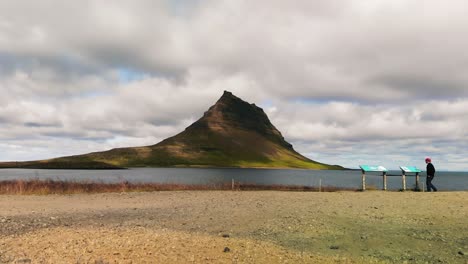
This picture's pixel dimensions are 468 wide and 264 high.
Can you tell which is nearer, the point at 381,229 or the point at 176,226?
the point at 381,229

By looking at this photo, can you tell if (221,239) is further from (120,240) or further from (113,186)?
(113,186)

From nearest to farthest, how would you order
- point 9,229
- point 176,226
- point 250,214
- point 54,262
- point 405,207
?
point 54,262 < point 9,229 < point 176,226 < point 250,214 < point 405,207

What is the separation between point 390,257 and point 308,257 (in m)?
3.24

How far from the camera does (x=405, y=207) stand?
29031mm

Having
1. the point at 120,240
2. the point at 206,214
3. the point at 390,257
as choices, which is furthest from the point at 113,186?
the point at 390,257

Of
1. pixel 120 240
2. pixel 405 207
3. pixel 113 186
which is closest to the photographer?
pixel 120 240

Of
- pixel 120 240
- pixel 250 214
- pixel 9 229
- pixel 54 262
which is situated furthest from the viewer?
pixel 250 214

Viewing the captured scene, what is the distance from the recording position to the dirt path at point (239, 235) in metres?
14.6

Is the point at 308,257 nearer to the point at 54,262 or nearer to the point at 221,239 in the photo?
the point at 221,239

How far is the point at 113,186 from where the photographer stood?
2031 inches

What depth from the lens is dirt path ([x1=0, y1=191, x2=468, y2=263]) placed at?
48.0 feet

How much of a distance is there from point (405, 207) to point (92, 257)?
2364 centimetres

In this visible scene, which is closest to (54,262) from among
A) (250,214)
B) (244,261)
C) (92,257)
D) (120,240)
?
(92,257)

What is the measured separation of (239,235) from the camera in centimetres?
1889
